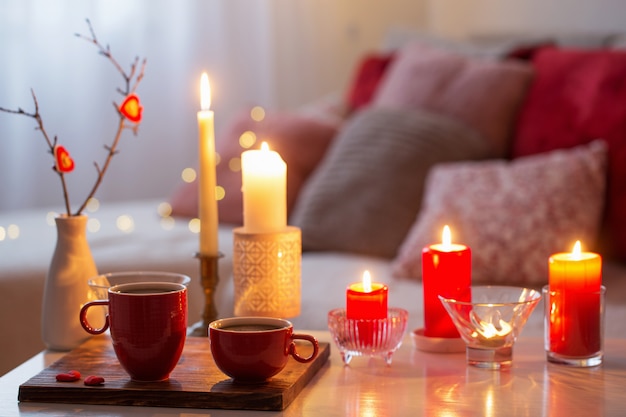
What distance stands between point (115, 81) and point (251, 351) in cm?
240

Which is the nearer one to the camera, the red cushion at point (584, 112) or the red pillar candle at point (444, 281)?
the red pillar candle at point (444, 281)

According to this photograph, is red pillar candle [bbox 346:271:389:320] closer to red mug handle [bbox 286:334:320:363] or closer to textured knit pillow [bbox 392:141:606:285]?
red mug handle [bbox 286:334:320:363]

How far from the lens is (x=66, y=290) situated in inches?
48.8

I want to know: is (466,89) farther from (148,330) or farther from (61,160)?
(148,330)

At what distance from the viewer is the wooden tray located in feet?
3.17

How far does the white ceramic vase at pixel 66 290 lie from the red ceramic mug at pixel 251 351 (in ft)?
1.01

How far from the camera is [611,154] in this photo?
1.90 m

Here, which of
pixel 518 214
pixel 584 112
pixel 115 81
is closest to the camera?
pixel 518 214

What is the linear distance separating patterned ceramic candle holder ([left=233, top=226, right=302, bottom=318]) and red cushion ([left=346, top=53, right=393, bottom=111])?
1357mm

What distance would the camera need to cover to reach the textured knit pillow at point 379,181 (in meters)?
2.04

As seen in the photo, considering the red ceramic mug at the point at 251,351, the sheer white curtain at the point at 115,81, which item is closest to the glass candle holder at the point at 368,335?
the red ceramic mug at the point at 251,351

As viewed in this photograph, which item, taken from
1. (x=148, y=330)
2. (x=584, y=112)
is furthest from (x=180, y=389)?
(x=584, y=112)

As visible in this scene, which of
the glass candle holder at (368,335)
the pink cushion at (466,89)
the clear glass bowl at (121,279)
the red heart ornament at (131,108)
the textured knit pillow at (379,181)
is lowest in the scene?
the glass candle holder at (368,335)

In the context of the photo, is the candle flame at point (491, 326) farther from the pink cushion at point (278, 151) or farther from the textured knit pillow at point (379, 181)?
the pink cushion at point (278, 151)
